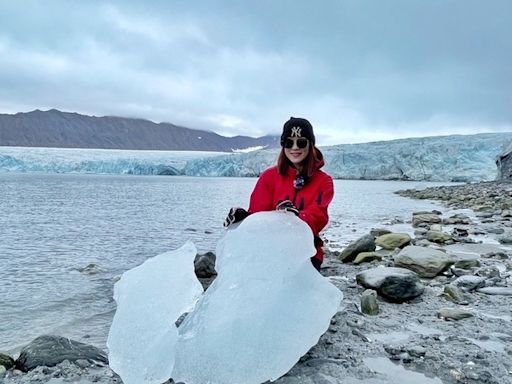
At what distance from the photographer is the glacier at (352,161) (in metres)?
44.2

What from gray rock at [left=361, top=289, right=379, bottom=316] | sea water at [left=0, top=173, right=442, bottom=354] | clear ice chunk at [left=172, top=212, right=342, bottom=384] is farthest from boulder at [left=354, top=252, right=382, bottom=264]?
clear ice chunk at [left=172, top=212, right=342, bottom=384]

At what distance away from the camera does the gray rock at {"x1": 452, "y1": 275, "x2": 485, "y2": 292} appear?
3.69 m

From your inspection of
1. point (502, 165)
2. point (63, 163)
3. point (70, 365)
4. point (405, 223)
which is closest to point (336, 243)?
point (405, 223)

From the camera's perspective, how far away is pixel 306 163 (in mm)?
3197

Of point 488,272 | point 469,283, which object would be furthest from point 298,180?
point 488,272

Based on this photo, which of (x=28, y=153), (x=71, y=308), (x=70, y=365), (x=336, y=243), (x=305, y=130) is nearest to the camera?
(x=70, y=365)

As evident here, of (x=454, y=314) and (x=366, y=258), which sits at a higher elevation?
(x=454, y=314)

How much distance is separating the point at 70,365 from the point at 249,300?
107 cm

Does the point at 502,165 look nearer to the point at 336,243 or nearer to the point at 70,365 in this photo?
the point at 336,243

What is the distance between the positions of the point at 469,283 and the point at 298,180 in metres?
1.83

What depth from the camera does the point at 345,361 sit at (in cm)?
224

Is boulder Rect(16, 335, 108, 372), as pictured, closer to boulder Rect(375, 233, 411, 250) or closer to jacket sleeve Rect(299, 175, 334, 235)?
jacket sleeve Rect(299, 175, 334, 235)

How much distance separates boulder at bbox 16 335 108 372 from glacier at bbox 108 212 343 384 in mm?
363

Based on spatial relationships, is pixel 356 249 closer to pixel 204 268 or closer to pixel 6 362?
pixel 204 268
